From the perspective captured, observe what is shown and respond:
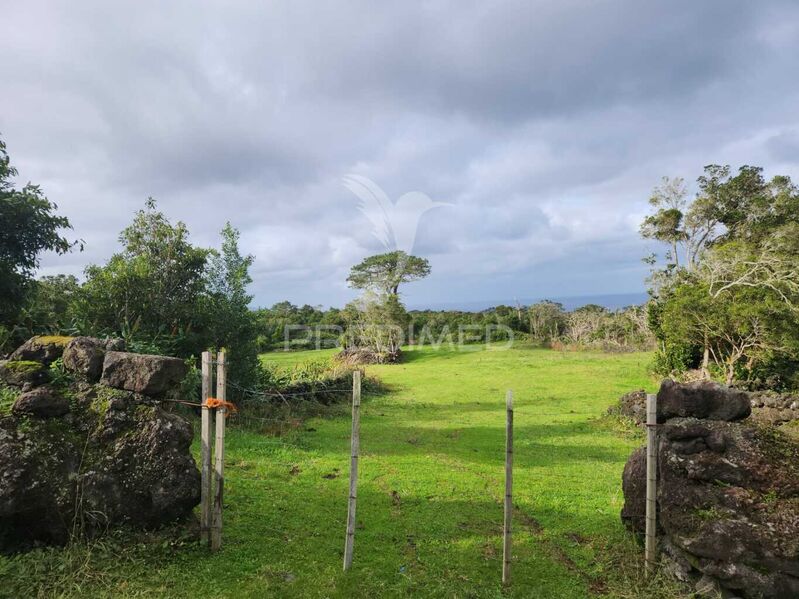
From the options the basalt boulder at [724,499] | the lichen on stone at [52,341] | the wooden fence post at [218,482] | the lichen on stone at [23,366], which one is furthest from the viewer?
the lichen on stone at [52,341]

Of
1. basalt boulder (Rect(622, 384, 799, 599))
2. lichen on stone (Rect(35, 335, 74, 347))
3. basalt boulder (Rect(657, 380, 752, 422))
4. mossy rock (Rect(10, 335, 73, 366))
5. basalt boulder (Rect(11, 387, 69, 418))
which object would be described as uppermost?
lichen on stone (Rect(35, 335, 74, 347))

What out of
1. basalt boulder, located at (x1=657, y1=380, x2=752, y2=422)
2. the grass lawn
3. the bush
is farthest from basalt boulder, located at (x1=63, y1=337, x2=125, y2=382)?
the bush

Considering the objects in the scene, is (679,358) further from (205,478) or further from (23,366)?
(23,366)

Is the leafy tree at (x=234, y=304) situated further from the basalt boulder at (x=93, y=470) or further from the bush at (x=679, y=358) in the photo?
the bush at (x=679, y=358)

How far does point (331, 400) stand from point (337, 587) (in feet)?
43.5

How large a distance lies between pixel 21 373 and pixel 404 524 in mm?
5600

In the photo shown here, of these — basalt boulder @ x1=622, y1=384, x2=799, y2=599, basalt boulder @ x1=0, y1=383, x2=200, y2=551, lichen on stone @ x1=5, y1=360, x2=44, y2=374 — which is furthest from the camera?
lichen on stone @ x1=5, y1=360, x2=44, y2=374

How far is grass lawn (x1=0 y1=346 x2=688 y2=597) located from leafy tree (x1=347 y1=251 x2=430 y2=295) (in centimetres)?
3158

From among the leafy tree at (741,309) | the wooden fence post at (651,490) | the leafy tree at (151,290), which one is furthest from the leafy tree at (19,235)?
the leafy tree at (741,309)

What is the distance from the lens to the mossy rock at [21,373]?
586 cm

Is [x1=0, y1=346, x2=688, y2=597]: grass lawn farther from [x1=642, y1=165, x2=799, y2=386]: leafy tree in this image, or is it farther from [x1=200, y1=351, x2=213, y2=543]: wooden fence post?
[x1=642, y1=165, x2=799, y2=386]: leafy tree

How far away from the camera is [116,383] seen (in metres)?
6.07

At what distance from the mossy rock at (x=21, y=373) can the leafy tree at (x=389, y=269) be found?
40.0 metres

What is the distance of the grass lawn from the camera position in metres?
5.21
